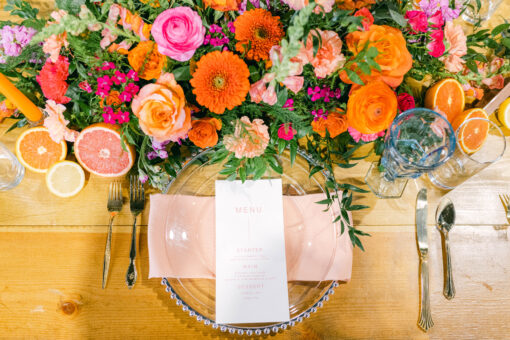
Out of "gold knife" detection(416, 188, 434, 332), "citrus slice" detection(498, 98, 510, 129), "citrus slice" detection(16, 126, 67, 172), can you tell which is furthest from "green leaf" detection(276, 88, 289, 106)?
"citrus slice" detection(498, 98, 510, 129)

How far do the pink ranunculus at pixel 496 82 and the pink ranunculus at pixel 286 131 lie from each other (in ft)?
2.14

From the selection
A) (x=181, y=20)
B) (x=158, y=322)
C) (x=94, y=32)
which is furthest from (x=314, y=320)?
(x=94, y=32)

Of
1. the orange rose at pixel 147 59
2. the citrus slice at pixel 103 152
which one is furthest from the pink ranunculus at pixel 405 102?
the citrus slice at pixel 103 152

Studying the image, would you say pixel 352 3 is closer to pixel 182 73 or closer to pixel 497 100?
pixel 182 73

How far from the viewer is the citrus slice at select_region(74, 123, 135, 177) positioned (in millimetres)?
852

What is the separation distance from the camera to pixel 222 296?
2.76 feet

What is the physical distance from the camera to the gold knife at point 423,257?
2.85 ft

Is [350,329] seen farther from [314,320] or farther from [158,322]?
[158,322]

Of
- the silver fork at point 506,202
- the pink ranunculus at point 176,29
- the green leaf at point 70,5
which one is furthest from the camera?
the silver fork at point 506,202

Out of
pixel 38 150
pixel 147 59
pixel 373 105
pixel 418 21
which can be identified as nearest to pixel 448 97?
pixel 418 21

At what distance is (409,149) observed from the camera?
894 millimetres

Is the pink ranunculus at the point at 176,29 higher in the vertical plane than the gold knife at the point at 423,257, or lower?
higher

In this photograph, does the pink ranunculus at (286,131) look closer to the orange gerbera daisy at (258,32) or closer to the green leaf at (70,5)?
the orange gerbera daisy at (258,32)

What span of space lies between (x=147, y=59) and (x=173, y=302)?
64cm
